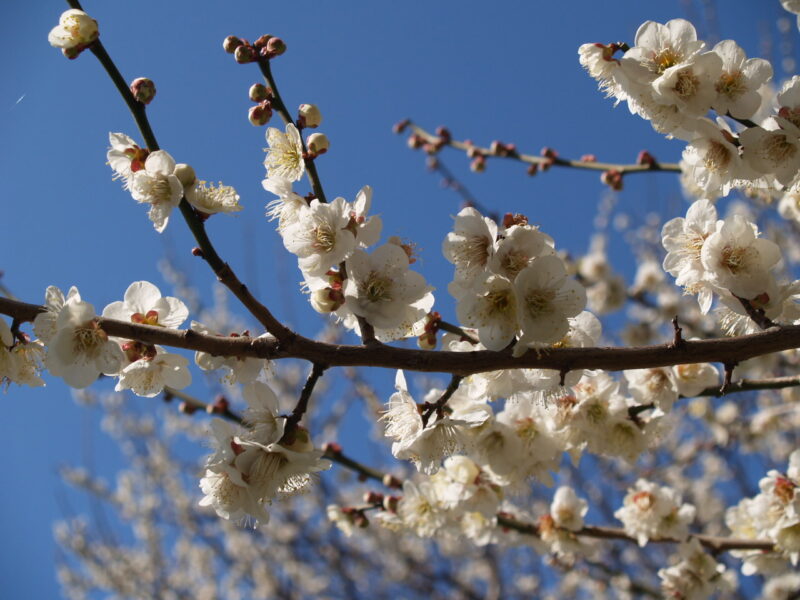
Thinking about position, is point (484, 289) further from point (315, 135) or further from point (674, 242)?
point (674, 242)

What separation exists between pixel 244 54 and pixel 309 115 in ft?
0.66

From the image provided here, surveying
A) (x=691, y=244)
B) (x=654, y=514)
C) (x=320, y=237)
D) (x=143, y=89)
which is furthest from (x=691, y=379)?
(x=143, y=89)

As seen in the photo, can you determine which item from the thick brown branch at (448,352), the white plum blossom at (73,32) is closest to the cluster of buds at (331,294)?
the thick brown branch at (448,352)

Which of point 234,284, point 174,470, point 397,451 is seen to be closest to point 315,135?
point 234,284

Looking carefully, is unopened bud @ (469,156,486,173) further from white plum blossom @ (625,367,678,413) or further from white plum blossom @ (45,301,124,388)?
white plum blossom @ (45,301,124,388)

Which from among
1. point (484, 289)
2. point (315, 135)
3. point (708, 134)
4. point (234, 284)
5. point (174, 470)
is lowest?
point (234, 284)

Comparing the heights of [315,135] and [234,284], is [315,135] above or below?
above

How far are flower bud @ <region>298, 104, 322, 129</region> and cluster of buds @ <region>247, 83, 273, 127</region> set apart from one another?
78mm

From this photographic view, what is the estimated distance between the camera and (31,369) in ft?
4.98

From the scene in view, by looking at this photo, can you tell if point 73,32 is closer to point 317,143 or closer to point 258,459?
point 317,143

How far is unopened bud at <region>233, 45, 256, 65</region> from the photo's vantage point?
151 cm

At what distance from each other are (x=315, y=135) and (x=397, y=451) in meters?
0.78

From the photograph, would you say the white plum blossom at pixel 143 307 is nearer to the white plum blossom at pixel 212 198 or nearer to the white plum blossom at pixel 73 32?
the white plum blossom at pixel 212 198

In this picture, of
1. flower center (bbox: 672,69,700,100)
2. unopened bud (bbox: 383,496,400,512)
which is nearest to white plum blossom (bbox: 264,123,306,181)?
flower center (bbox: 672,69,700,100)
